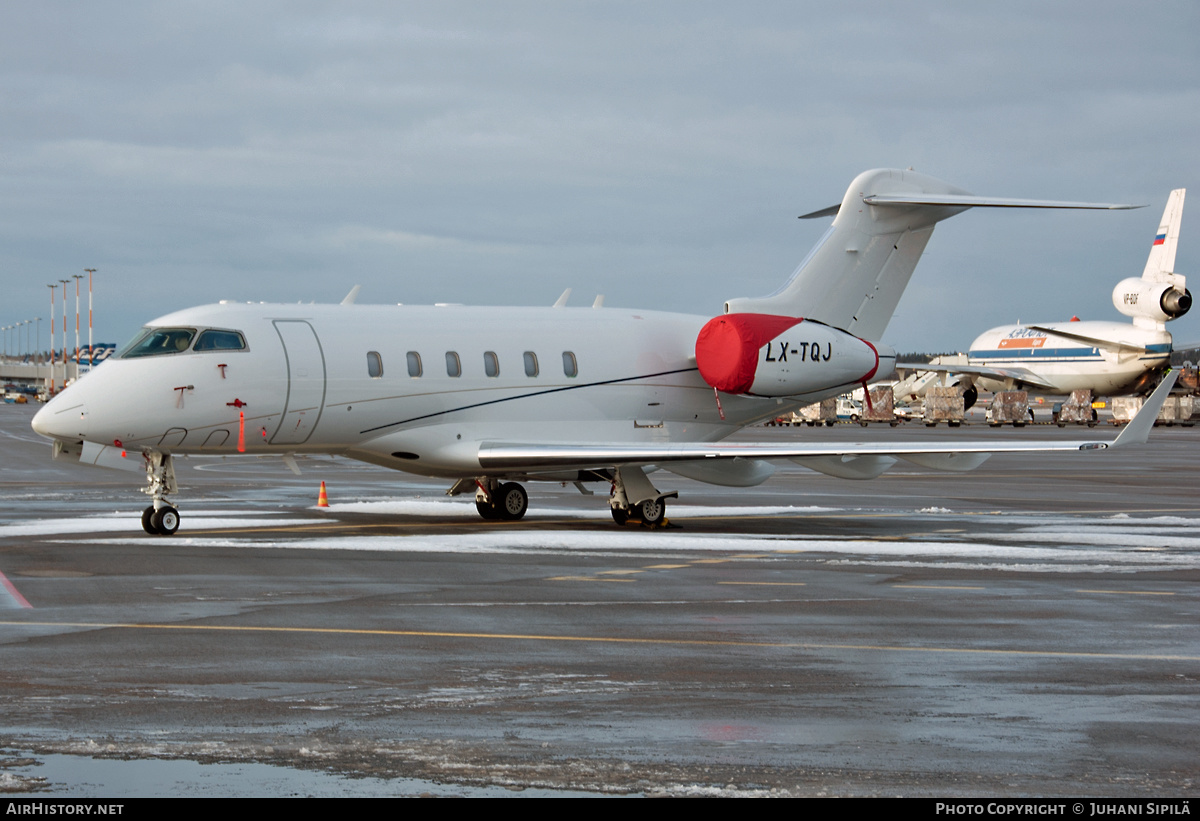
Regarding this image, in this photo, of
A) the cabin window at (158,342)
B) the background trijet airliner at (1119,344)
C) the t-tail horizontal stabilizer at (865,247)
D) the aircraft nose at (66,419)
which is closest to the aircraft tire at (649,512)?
the t-tail horizontal stabilizer at (865,247)

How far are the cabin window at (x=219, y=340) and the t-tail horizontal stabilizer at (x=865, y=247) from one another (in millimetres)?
9880

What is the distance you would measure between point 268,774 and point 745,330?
17858 mm

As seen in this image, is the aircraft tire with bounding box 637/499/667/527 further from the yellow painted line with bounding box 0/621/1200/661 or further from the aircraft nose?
the yellow painted line with bounding box 0/621/1200/661

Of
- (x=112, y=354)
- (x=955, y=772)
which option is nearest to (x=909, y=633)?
(x=955, y=772)

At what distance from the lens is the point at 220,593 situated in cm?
1452

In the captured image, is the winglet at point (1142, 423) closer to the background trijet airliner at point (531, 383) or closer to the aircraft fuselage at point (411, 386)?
the background trijet airliner at point (531, 383)

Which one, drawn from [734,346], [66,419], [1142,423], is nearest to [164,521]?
[66,419]

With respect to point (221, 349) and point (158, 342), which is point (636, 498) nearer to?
point (221, 349)

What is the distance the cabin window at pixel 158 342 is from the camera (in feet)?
68.0

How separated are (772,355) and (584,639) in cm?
1342

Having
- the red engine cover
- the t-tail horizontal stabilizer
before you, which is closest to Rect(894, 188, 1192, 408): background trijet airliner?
the t-tail horizontal stabilizer

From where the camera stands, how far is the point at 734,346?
2405 cm

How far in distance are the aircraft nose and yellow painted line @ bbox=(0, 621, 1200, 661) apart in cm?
820

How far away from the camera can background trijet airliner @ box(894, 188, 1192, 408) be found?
85.8 m
